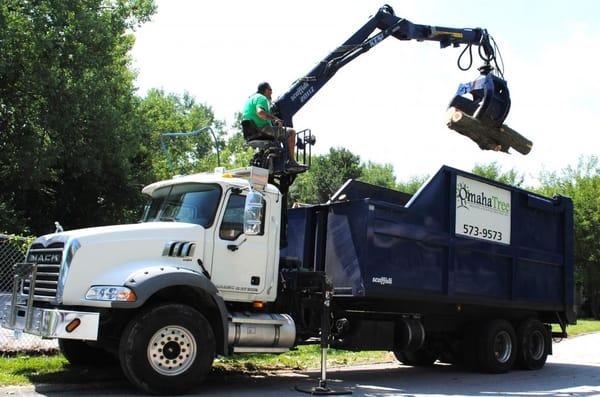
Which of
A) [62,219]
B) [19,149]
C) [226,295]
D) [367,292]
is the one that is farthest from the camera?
[62,219]

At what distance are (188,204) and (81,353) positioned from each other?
103 inches

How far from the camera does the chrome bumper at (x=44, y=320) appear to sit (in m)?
6.97

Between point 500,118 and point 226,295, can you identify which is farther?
point 500,118

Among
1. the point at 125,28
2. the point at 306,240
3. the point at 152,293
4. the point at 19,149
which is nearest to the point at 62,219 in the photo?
the point at 19,149

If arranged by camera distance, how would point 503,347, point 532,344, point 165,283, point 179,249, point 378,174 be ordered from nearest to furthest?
1. point 165,283
2. point 179,249
3. point 503,347
4. point 532,344
5. point 378,174

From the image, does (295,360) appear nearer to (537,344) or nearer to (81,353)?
(81,353)

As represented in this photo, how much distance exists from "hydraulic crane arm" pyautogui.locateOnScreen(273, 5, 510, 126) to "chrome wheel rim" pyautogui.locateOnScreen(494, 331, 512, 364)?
148 inches

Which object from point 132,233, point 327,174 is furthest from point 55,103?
point 327,174

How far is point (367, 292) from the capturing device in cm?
895

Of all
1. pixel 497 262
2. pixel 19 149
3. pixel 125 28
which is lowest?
pixel 497 262

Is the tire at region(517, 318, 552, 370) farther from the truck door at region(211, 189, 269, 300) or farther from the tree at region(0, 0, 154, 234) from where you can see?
the tree at region(0, 0, 154, 234)

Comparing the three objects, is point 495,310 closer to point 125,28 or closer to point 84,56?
point 84,56

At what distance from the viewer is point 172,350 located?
7383 millimetres

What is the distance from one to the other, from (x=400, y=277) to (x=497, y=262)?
2562 mm
